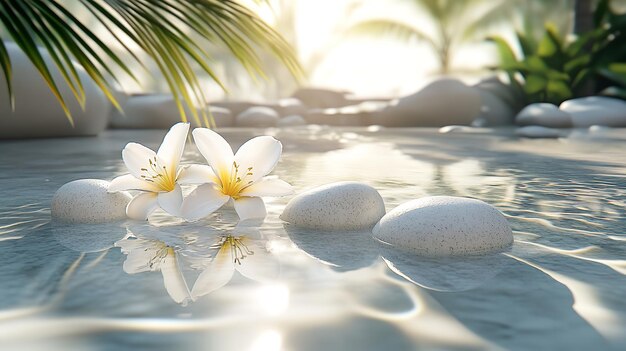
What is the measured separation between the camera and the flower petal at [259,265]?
3.40 feet

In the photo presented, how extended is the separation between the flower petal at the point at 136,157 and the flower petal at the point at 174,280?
0.40 metres

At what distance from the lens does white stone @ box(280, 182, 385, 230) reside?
1464 millimetres

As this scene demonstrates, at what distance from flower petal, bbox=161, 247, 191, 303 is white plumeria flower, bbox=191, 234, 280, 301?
15 mm

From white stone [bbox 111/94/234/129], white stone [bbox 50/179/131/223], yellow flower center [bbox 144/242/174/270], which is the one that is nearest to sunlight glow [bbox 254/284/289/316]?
yellow flower center [bbox 144/242/174/270]

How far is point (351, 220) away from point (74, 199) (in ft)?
2.13

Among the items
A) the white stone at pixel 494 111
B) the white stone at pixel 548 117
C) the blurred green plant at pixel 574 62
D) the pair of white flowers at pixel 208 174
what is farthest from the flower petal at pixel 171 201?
the blurred green plant at pixel 574 62

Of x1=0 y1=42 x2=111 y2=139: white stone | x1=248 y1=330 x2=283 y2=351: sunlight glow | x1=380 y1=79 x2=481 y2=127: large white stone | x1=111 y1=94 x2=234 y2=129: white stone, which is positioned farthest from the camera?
x1=380 y1=79 x2=481 y2=127: large white stone

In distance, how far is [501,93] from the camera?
1025cm

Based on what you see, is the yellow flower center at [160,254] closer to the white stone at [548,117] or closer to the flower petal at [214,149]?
the flower petal at [214,149]

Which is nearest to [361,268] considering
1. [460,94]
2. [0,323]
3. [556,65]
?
[0,323]

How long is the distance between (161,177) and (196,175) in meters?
0.09

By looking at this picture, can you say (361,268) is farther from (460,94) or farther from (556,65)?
(556,65)

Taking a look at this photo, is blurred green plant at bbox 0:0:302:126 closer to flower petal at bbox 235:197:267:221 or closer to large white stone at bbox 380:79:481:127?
flower petal at bbox 235:197:267:221

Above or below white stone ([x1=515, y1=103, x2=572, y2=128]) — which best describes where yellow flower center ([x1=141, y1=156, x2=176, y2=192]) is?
above
